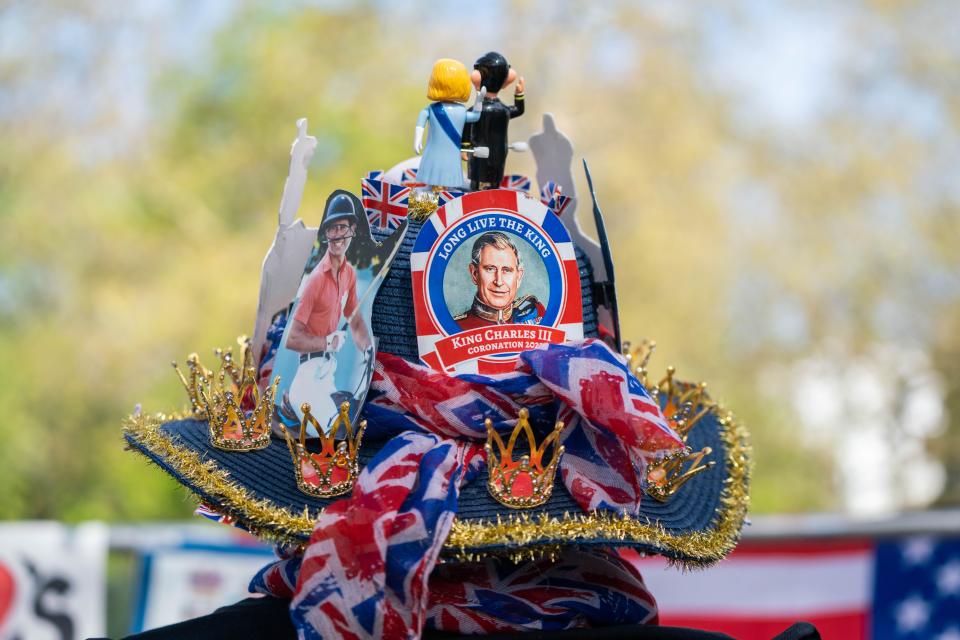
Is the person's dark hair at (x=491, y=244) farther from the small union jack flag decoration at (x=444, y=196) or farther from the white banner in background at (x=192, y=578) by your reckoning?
the white banner in background at (x=192, y=578)

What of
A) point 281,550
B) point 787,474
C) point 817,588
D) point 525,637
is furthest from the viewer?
point 787,474

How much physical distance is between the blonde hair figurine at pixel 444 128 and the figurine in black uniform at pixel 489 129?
0.02 metres

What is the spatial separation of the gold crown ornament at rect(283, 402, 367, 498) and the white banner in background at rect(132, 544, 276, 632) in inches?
94.1

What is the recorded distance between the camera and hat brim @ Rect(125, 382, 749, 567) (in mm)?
1223

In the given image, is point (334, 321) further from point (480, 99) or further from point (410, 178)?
point (480, 99)

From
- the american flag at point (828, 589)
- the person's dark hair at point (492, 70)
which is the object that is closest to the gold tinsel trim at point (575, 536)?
the person's dark hair at point (492, 70)

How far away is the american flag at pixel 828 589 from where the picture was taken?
3.38 m

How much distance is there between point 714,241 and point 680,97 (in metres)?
1.60

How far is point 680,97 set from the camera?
37.0 feet

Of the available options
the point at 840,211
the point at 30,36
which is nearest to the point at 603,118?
the point at 840,211

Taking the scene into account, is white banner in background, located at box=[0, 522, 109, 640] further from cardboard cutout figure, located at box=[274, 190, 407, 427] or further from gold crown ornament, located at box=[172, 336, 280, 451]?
cardboard cutout figure, located at box=[274, 190, 407, 427]

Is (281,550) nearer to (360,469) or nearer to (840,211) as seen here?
(360,469)

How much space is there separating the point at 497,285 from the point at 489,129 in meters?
0.32

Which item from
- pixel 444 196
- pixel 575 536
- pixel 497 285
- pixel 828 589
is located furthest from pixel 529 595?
pixel 828 589
